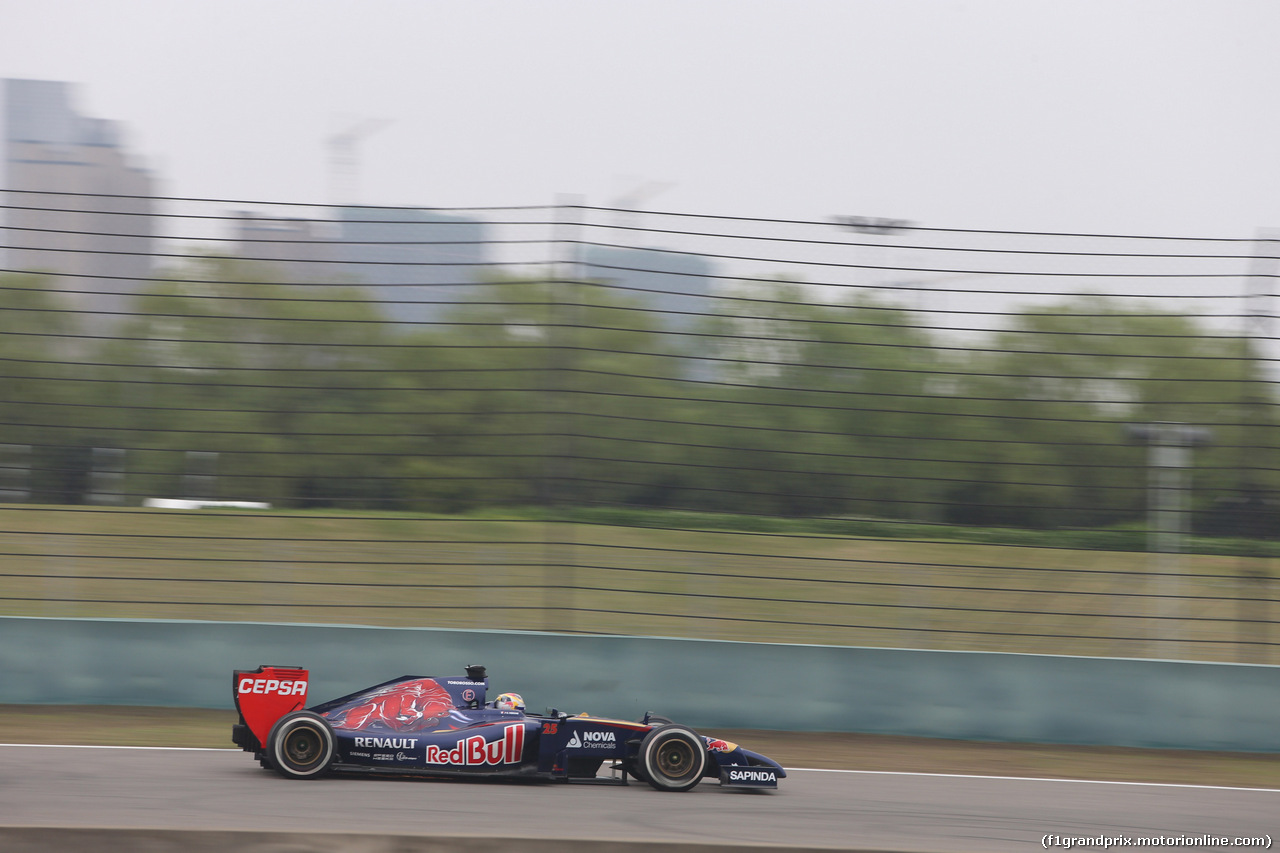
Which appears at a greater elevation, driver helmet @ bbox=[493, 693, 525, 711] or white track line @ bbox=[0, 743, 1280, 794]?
driver helmet @ bbox=[493, 693, 525, 711]

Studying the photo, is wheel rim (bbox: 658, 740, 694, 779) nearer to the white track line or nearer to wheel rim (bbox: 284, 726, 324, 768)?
the white track line

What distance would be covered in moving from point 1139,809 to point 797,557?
489 centimetres

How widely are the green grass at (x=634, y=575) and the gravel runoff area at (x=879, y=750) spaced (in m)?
0.97

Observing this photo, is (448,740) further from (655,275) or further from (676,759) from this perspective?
(655,275)

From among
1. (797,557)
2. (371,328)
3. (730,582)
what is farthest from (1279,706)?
(371,328)

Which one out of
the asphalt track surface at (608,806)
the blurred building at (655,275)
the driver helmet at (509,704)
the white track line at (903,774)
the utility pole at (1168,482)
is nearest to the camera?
the asphalt track surface at (608,806)

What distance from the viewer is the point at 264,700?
277 inches

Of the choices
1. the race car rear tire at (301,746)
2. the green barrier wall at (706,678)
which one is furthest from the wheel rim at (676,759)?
the green barrier wall at (706,678)

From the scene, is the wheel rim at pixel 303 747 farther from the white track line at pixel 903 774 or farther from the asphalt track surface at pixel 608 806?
the white track line at pixel 903 774

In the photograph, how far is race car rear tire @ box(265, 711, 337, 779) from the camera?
6.91 meters

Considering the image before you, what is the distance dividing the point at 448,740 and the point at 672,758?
141 centimetres

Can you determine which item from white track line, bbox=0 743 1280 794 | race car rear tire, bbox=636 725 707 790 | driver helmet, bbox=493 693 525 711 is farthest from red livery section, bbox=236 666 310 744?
race car rear tire, bbox=636 725 707 790

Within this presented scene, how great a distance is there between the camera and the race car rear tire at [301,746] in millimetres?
6914

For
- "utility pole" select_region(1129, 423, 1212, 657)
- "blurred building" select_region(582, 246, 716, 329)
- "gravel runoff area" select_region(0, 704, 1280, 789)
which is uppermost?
"blurred building" select_region(582, 246, 716, 329)
